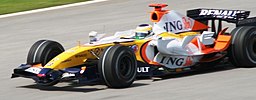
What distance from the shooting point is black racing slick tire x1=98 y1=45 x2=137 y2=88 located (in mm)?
11555

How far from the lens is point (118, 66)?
1168 centimetres

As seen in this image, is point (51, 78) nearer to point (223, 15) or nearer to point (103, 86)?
point (103, 86)

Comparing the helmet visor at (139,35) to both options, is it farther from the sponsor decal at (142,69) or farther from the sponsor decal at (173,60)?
the sponsor decal at (142,69)

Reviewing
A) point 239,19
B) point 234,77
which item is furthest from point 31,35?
point 234,77

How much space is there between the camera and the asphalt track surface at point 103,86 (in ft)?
37.0

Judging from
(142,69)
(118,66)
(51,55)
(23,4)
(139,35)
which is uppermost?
(23,4)

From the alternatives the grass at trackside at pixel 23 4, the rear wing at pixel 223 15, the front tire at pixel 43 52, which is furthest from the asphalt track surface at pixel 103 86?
the grass at trackside at pixel 23 4

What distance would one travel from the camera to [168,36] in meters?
13.0

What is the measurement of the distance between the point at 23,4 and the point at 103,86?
14270 mm

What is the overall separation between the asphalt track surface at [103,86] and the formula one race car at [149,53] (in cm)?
20

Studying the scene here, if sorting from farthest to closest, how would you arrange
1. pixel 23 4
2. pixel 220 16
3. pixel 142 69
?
pixel 23 4
pixel 220 16
pixel 142 69

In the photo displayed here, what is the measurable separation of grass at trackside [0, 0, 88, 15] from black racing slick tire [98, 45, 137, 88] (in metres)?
13.2

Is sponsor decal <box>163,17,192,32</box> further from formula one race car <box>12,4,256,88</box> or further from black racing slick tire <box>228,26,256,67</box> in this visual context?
black racing slick tire <box>228,26,256,67</box>

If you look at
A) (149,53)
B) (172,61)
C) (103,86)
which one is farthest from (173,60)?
(103,86)
